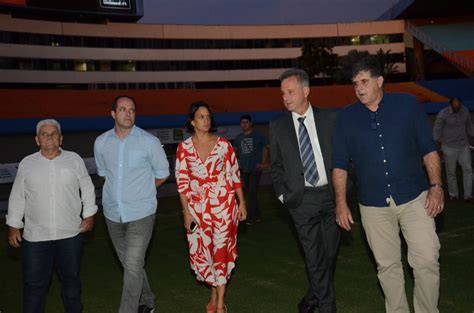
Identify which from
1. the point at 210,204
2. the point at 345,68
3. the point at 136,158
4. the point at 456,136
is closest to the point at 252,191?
the point at 456,136

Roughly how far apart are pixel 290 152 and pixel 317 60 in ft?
257

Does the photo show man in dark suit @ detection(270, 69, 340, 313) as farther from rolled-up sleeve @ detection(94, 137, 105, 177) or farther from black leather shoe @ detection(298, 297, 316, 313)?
rolled-up sleeve @ detection(94, 137, 105, 177)

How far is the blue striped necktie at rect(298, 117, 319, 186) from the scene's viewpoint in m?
5.17

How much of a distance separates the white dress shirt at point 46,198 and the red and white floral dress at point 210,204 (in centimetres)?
118

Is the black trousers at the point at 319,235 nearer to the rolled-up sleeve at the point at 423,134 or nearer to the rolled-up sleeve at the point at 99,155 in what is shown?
the rolled-up sleeve at the point at 423,134

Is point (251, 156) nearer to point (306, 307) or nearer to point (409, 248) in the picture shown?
point (306, 307)

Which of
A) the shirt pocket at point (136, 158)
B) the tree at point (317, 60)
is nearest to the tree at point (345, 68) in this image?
the tree at point (317, 60)

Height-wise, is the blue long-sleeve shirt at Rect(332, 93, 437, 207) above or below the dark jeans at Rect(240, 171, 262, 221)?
above

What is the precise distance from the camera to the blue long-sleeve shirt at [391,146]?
4.60 meters

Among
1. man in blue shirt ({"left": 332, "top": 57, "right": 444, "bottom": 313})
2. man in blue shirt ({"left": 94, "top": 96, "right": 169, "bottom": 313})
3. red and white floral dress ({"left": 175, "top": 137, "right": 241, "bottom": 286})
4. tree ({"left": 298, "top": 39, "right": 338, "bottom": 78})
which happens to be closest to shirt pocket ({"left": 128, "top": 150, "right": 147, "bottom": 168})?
man in blue shirt ({"left": 94, "top": 96, "right": 169, "bottom": 313})

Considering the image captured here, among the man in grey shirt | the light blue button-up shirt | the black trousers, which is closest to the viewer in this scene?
the black trousers

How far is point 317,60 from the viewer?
3221 inches

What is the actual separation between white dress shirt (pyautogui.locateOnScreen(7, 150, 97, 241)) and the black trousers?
2024mm

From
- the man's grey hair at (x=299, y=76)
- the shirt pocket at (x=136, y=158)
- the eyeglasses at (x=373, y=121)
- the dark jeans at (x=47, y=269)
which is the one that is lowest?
the dark jeans at (x=47, y=269)
